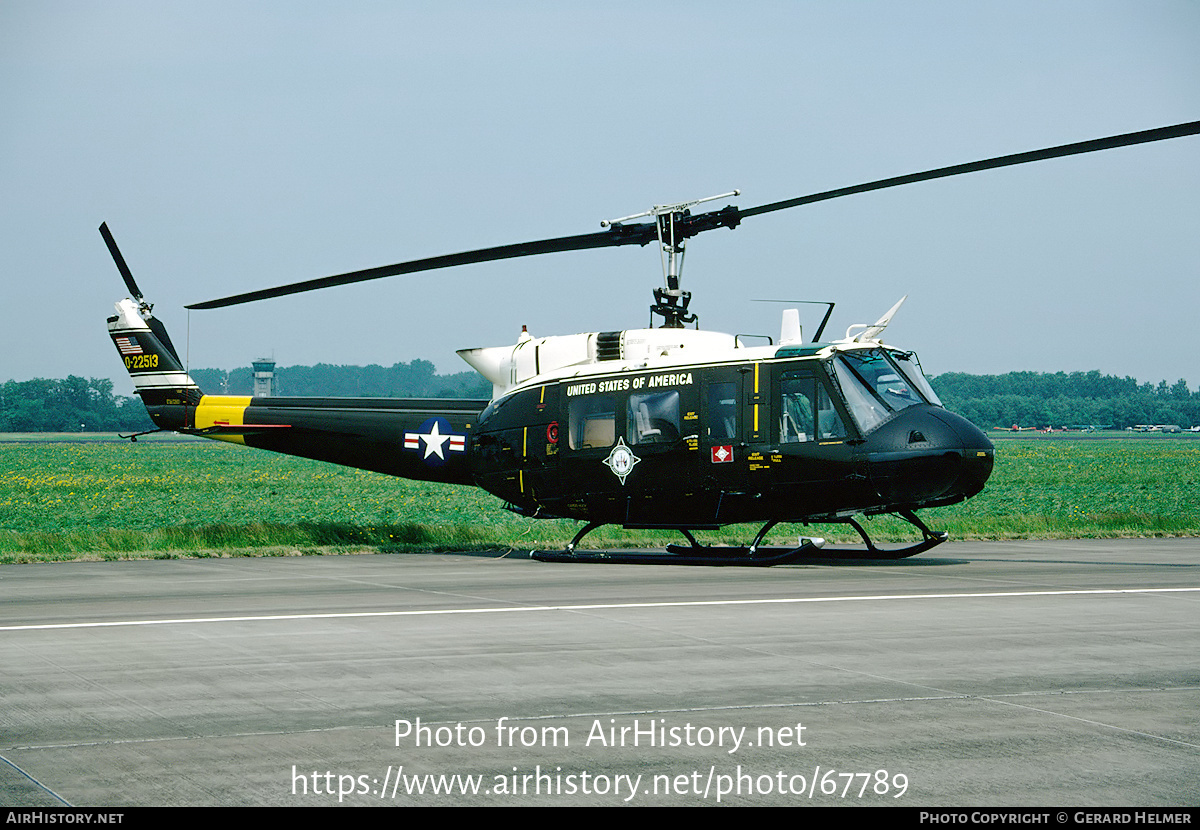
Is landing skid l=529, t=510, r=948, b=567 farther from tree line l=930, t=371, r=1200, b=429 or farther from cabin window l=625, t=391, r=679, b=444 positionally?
tree line l=930, t=371, r=1200, b=429

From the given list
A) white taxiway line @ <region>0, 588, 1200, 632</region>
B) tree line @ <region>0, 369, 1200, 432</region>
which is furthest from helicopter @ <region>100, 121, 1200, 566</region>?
tree line @ <region>0, 369, 1200, 432</region>

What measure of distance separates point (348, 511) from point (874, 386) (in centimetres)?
2239

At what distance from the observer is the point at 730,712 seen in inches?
267

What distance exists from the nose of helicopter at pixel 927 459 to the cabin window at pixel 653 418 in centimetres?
260

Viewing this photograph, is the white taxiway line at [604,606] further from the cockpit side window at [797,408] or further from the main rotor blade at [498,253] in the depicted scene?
the main rotor blade at [498,253]

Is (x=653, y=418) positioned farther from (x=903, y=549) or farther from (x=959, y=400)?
(x=959, y=400)

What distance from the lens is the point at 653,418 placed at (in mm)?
15961

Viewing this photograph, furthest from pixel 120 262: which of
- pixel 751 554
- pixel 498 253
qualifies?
pixel 751 554

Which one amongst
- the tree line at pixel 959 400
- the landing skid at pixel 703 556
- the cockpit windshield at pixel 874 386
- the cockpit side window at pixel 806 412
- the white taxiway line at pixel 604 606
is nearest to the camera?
the white taxiway line at pixel 604 606

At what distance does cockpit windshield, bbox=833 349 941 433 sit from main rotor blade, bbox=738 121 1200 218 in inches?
79.1

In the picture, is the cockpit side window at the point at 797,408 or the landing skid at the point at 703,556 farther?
the landing skid at the point at 703,556

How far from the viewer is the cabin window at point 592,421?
53.4 ft

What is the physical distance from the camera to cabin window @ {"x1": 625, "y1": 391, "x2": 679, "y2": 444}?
15836 millimetres

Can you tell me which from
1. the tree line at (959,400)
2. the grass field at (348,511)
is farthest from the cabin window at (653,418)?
the tree line at (959,400)
